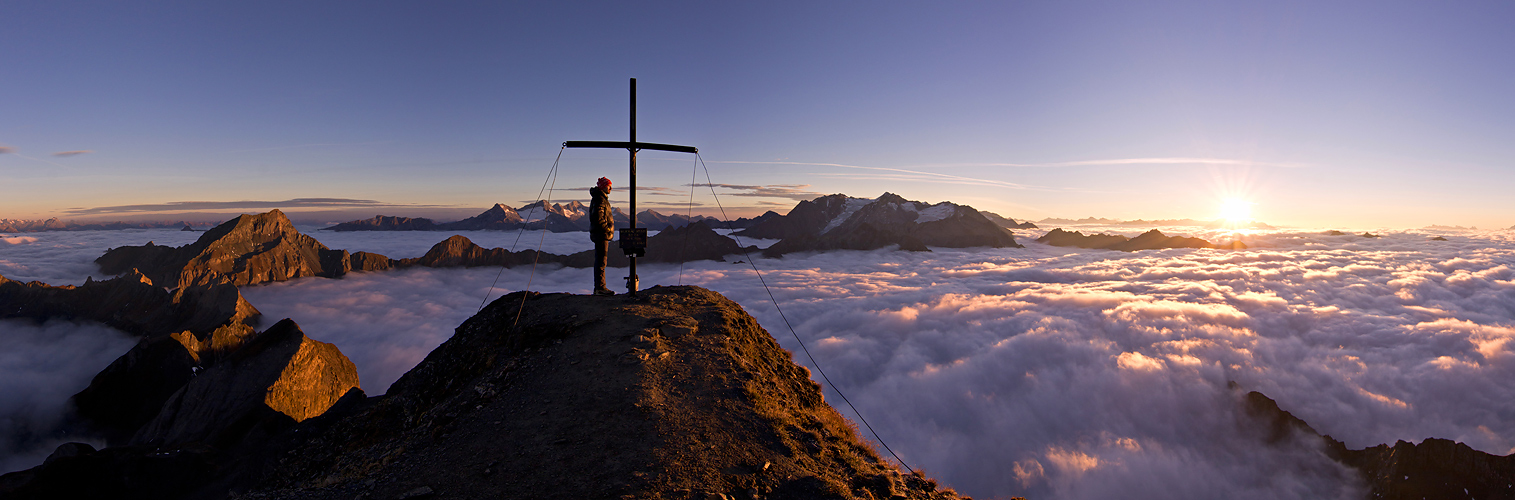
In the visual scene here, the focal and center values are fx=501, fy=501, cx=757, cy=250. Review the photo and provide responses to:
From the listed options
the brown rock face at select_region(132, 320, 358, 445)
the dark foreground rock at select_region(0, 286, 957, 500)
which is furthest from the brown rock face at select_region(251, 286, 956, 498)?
the brown rock face at select_region(132, 320, 358, 445)

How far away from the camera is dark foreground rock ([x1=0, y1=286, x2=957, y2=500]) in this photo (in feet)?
21.3

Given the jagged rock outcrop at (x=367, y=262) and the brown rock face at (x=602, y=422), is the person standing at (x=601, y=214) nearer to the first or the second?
the brown rock face at (x=602, y=422)

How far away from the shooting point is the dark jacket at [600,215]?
14773 mm

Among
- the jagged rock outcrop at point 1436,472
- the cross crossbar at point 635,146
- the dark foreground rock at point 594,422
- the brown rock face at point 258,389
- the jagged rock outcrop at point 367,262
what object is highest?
the cross crossbar at point 635,146

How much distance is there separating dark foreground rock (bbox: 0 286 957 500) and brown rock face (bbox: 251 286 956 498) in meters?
Result: 0.03

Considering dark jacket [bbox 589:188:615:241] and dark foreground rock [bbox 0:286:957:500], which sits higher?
dark jacket [bbox 589:188:615:241]

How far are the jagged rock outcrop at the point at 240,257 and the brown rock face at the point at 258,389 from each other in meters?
140

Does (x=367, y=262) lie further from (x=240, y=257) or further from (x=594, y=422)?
(x=594, y=422)

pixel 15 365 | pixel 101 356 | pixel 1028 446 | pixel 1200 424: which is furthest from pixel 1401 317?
pixel 15 365

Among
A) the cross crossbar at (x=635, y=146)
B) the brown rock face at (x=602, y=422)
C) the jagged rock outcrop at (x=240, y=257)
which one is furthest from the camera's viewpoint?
the jagged rock outcrop at (x=240, y=257)

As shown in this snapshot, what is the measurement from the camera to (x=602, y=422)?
7.48 m

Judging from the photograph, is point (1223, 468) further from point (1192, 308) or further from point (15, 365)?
point (15, 365)

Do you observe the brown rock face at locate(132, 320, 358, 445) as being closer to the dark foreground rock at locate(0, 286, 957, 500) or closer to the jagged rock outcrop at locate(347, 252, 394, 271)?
the dark foreground rock at locate(0, 286, 957, 500)

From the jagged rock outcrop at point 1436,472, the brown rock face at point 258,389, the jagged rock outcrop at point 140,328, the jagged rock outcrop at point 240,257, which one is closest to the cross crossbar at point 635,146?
the brown rock face at point 258,389
